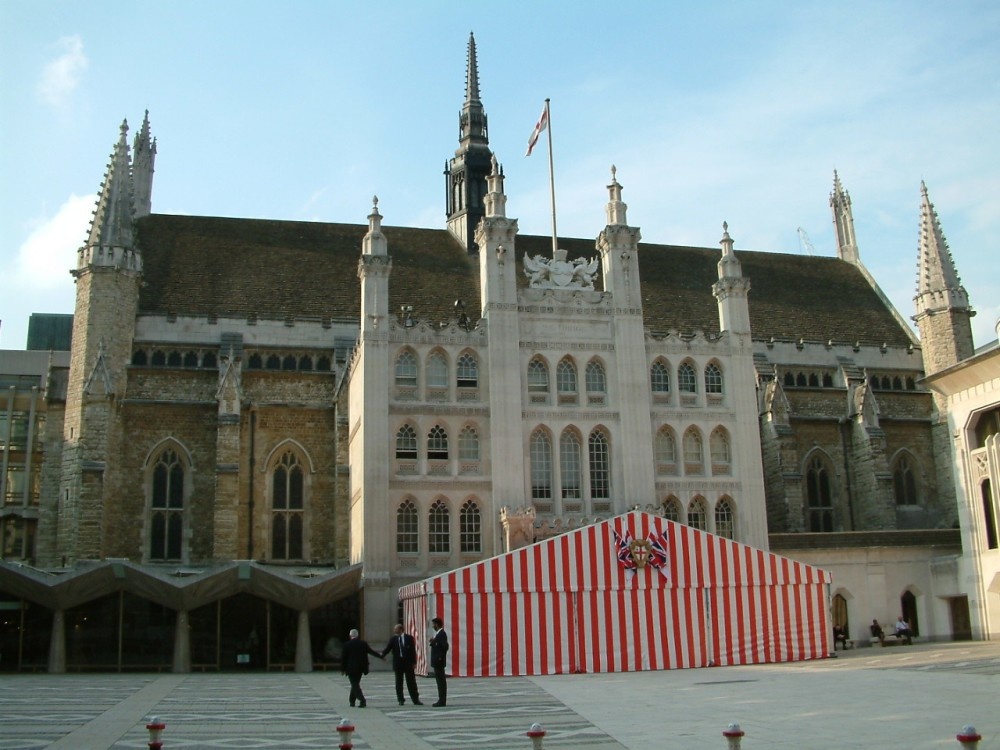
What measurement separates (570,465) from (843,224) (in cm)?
3180

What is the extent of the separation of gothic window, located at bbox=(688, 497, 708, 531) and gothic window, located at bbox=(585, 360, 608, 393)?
5.39m

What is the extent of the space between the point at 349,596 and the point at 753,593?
13483mm

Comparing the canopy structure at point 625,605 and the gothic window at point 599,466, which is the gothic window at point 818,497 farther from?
the canopy structure at point 625,605

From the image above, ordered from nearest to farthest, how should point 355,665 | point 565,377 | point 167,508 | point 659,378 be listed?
1. point 355,665
2. point 565,377
3. point 659,378
4. point 167,508

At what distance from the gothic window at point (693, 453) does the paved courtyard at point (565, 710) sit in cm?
1152

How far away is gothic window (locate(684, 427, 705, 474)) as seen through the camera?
132 feet

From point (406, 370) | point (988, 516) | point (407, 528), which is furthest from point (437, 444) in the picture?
point (988, 516)

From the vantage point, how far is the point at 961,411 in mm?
39344

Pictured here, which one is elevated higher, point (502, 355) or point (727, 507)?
point (502, 355)

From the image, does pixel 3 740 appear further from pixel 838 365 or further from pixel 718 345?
pixel 838 365

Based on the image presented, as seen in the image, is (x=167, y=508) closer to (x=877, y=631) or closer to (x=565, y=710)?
(x=565, y=710)

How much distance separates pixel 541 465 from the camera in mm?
39094

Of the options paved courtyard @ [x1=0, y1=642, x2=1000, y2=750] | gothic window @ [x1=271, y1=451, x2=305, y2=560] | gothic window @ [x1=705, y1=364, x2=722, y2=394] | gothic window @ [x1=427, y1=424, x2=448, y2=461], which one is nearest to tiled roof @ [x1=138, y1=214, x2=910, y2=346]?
gothic window @ [x1=705, y1=364, x2=722, y2=394]

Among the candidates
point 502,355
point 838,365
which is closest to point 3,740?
point 502,355
